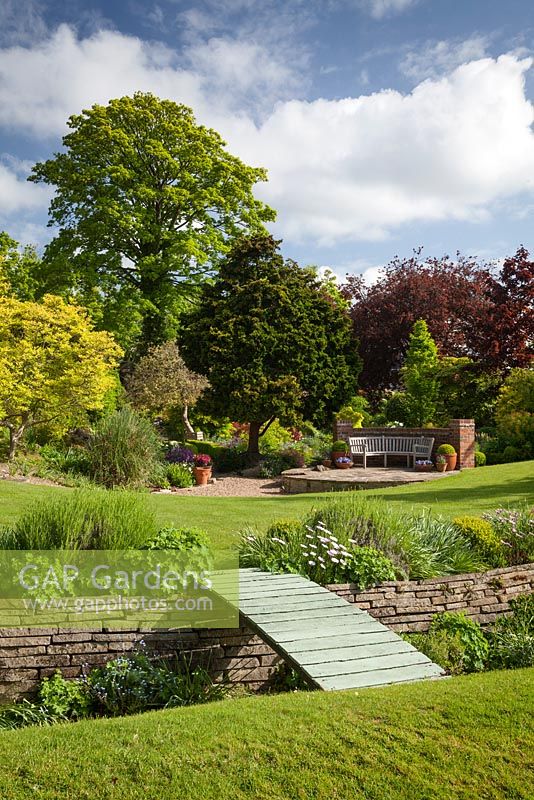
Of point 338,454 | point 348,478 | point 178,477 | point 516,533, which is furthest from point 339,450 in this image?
point 516,533

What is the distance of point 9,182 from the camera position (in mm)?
20391

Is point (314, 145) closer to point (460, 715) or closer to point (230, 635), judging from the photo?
point (230, 635)

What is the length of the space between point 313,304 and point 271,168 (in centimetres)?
854

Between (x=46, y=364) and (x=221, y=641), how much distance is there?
10865mm

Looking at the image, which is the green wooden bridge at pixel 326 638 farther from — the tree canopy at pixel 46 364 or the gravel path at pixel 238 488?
the tree canopy at pixel 46 364

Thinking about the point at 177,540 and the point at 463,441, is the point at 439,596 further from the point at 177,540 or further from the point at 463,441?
the point at 463,441

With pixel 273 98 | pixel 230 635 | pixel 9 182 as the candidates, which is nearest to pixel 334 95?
pixel 273 98

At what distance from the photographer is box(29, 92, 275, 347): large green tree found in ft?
Answer: 72.5

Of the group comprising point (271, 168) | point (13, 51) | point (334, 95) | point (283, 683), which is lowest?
point (283, 683)

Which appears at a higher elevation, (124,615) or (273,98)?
(273,98)

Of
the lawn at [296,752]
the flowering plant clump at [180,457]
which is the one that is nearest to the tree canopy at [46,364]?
the flowering plant clump at [180,457]

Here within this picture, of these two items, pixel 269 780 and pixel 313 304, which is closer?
pixel 269 780

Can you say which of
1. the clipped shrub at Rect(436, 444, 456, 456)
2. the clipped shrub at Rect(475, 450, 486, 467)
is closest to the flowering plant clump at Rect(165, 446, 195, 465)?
the clipped shrub at Rect(436, 444, 456, 456)

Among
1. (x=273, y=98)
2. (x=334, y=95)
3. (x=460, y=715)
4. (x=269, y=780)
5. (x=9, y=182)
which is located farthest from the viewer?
(x=9, y=182)
